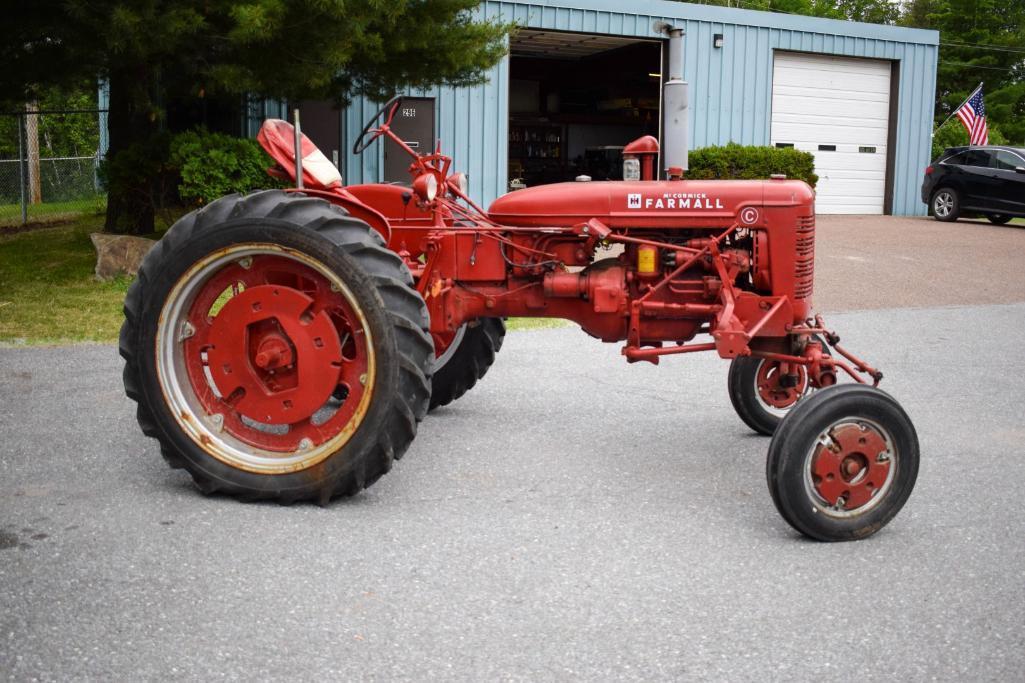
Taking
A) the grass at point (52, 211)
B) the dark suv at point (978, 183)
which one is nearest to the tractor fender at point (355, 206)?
the grass at point (52, 211)

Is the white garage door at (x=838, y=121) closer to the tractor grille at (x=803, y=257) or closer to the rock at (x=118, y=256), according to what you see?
the rock at (x=118, y=256)

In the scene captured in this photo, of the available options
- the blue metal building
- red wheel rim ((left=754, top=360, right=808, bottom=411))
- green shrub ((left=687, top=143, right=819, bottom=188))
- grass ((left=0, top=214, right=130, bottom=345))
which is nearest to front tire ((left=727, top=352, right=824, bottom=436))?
red wheel rim ((left=754, top=360, right=808, bottom=411))

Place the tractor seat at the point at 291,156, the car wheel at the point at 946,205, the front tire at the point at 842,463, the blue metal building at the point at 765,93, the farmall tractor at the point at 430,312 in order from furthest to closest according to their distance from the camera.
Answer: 1. the car wheel at the point at 946,205
2. the blue metal building at the point at 765,93
3. the tractor seat at the point at 291,156
4. the farmall tractor at the point at 430,312
5. the front tire at the point at 842,463

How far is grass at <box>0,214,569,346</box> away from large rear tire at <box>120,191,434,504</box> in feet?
12.6

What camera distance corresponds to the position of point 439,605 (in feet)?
10.7

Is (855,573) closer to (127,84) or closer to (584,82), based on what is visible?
(127,84)

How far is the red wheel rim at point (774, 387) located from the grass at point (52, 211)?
570 inches

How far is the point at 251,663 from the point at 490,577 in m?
0.89

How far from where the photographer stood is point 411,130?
18297 mm

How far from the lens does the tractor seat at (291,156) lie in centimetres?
504

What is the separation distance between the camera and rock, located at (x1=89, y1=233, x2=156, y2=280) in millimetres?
10953

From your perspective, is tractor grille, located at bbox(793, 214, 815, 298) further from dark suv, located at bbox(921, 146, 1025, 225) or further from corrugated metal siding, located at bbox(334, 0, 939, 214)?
dark suv, located at bbox(921, 146, 1025, 225)

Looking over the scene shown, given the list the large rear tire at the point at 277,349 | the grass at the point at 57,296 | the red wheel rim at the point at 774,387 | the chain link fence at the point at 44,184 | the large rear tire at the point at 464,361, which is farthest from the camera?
the chain link fence at the point at 44,184

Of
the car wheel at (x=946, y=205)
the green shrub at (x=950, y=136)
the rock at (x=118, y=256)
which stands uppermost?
the green shrub at (x=950, y=136)
